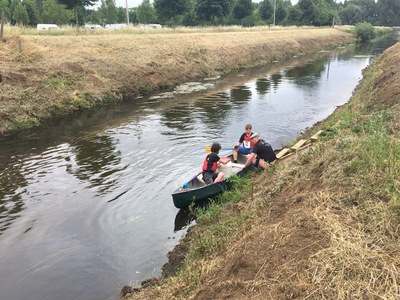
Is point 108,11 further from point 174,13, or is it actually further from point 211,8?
point 211,8

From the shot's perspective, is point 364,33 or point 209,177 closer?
point 209,177

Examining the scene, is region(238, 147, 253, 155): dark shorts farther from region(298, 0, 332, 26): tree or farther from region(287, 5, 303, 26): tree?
region(298, 0, 332, 26): tree

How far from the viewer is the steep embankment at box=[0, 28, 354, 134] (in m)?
17.4

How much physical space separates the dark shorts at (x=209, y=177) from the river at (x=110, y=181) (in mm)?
1113

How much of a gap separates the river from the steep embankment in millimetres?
1272

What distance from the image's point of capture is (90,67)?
22109mm

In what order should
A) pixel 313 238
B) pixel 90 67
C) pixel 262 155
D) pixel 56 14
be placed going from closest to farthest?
pixel 313 238, pixel 262 155, pixel 90 67, pixel 56 14

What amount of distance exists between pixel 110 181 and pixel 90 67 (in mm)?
13426

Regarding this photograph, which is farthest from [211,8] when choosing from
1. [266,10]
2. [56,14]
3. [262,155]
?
[262,155]

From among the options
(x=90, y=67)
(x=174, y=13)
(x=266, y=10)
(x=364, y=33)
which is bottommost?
(x=90, y=67)

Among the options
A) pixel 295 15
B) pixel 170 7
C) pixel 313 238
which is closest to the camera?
pixel 313 238

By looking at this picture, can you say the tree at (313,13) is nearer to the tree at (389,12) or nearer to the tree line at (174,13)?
the tree line at (174,13)

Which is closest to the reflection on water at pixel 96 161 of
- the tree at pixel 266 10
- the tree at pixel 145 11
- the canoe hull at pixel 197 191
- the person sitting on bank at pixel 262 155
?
the canoe hull at pixel 197 191

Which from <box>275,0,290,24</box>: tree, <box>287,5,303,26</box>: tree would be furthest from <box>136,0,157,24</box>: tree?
<box>287,5,303,26</box>: tree
